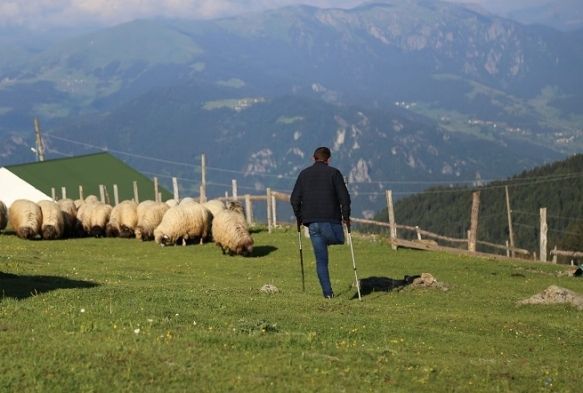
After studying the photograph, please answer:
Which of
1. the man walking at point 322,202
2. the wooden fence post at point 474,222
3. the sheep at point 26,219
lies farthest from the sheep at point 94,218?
the man walking at point 322,202

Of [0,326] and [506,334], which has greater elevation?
[0,326]

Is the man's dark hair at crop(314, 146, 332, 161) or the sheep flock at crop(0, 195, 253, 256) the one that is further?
the sheep flock at crop(0, 195, 253, 256)

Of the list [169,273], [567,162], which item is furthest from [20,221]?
[567,162]

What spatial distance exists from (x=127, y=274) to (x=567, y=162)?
6750 inches

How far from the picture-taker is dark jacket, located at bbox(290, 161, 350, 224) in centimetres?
1855

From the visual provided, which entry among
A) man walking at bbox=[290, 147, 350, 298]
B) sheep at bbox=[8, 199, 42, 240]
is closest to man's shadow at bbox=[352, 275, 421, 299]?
man walking at bbox=[290, 147, 350, 298]

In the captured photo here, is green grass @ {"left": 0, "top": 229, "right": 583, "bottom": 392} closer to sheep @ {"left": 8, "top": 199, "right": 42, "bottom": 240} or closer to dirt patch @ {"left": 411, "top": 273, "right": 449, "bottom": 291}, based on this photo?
dirt patch @ {"left": 411, "top": 273, "right": 449, "bottom": 291}

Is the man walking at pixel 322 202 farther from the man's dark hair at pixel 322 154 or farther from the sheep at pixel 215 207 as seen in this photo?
the sheep at pixel 215 207

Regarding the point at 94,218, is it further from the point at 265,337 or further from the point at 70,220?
the point at 265,337

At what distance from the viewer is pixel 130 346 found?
38.8 feet

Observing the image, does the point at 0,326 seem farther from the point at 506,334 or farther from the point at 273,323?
the point at 506,334

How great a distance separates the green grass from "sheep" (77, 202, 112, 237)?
59.4 ft

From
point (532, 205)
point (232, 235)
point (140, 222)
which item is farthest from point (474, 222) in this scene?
point (532, 205)

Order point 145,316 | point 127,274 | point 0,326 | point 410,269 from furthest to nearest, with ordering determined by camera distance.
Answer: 1. point 410,269
2. point 127,274
3. point 145,316
4. point 0,326
